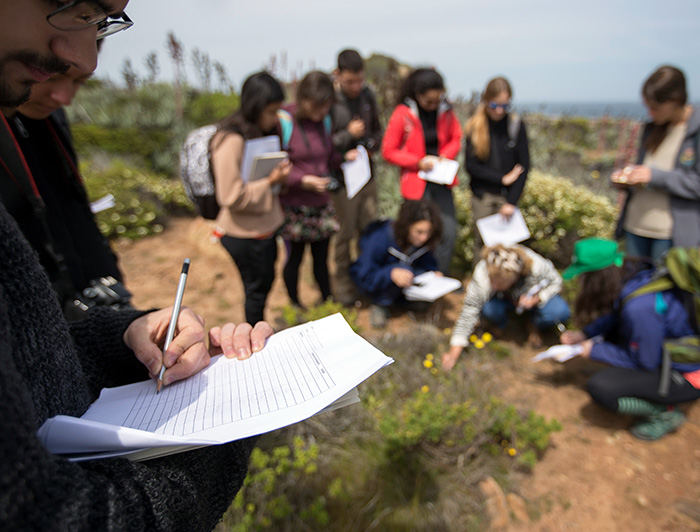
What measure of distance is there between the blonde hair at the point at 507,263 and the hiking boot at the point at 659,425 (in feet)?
3.82

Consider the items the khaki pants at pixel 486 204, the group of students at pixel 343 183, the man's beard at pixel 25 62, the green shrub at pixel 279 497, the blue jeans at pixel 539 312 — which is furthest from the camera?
the khaki pants at pixel 486 204

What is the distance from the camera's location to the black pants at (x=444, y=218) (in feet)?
12.0

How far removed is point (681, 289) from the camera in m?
2.31

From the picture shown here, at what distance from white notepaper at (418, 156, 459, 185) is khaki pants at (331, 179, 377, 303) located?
546 millimetres

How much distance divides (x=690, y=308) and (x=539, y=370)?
1.09 metres

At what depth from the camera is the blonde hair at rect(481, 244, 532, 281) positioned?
295cm

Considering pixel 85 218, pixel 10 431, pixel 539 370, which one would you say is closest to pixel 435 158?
pixel 539 370

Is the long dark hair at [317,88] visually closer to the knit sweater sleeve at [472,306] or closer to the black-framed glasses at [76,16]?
the knit sweater sleeve at [472,306]

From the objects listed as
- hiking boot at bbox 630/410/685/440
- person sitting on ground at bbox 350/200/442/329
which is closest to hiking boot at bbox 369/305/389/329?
person sitting on ground at bbox 350/200/442/329

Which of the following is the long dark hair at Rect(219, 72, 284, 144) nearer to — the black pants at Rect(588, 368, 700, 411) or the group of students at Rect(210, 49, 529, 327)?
the group of students at Rect(210, 49, 529, 327)

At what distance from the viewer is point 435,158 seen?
352 centimetres

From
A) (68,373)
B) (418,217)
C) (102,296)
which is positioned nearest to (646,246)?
(418,217)

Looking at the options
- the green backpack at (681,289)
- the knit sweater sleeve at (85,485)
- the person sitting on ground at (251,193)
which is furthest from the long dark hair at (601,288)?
the knit sweater sleeve at (85,485)

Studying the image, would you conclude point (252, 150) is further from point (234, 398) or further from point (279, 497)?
point (234, 398)
